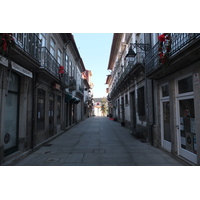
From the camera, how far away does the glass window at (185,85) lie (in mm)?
4289

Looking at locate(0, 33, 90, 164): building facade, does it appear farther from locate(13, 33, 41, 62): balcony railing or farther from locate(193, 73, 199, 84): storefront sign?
locate(193, 73, 199, 84): storefront sign

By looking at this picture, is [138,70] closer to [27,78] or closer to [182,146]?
[182,146]

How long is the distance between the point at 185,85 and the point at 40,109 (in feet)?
21.0

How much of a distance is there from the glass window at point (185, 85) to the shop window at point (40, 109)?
20.1 feet

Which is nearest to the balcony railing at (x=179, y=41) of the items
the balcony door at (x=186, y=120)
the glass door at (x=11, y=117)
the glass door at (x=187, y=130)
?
the balcony door at (x=186, y=120)

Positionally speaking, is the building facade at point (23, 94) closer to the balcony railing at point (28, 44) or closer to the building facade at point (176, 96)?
the balcony railing at point (28, 44)

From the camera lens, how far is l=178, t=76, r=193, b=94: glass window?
429cm

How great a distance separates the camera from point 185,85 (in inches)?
180

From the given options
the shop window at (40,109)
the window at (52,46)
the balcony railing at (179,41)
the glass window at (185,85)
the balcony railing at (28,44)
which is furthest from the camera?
the window at (52,46)

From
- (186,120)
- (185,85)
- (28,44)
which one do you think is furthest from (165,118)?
(28,44)

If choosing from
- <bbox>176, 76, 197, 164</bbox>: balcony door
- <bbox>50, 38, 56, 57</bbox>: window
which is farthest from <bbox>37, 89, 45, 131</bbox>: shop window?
<bbox>176, 76, 197, 164</bbox>: balcony door

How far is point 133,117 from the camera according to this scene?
448 inches

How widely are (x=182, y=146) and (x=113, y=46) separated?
16143 millimetres

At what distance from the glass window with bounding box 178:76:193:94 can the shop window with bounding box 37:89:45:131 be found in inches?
241
